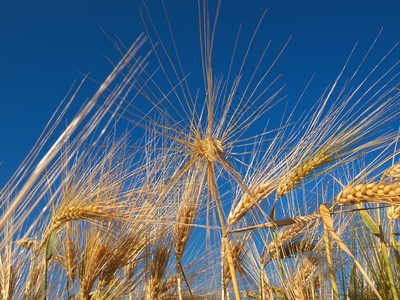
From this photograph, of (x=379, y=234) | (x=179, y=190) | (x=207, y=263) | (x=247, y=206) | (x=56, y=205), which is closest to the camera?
(x=379, y=234)

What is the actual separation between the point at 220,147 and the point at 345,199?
42 cm

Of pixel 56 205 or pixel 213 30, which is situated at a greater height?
pixel 213 30

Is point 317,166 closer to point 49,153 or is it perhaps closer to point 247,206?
point 247,206

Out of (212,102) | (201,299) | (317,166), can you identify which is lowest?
(201,299)

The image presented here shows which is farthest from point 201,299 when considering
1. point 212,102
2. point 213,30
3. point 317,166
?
point 213,30

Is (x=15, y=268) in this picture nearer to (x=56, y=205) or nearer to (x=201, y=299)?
(x=56, y=205)

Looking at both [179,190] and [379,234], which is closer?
[379,234]

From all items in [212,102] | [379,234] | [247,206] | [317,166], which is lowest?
[379,234]

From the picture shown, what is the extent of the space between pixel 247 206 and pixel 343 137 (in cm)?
43

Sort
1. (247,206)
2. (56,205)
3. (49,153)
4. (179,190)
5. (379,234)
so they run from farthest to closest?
1. (179,190)
2. (56,205)
3. (247,206)
4. (379,234)
5. (49,153)

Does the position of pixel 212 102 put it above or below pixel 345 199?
above

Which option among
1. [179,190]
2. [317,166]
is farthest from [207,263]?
[317,166]

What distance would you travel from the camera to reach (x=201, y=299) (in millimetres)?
2506

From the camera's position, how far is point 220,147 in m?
1.25
